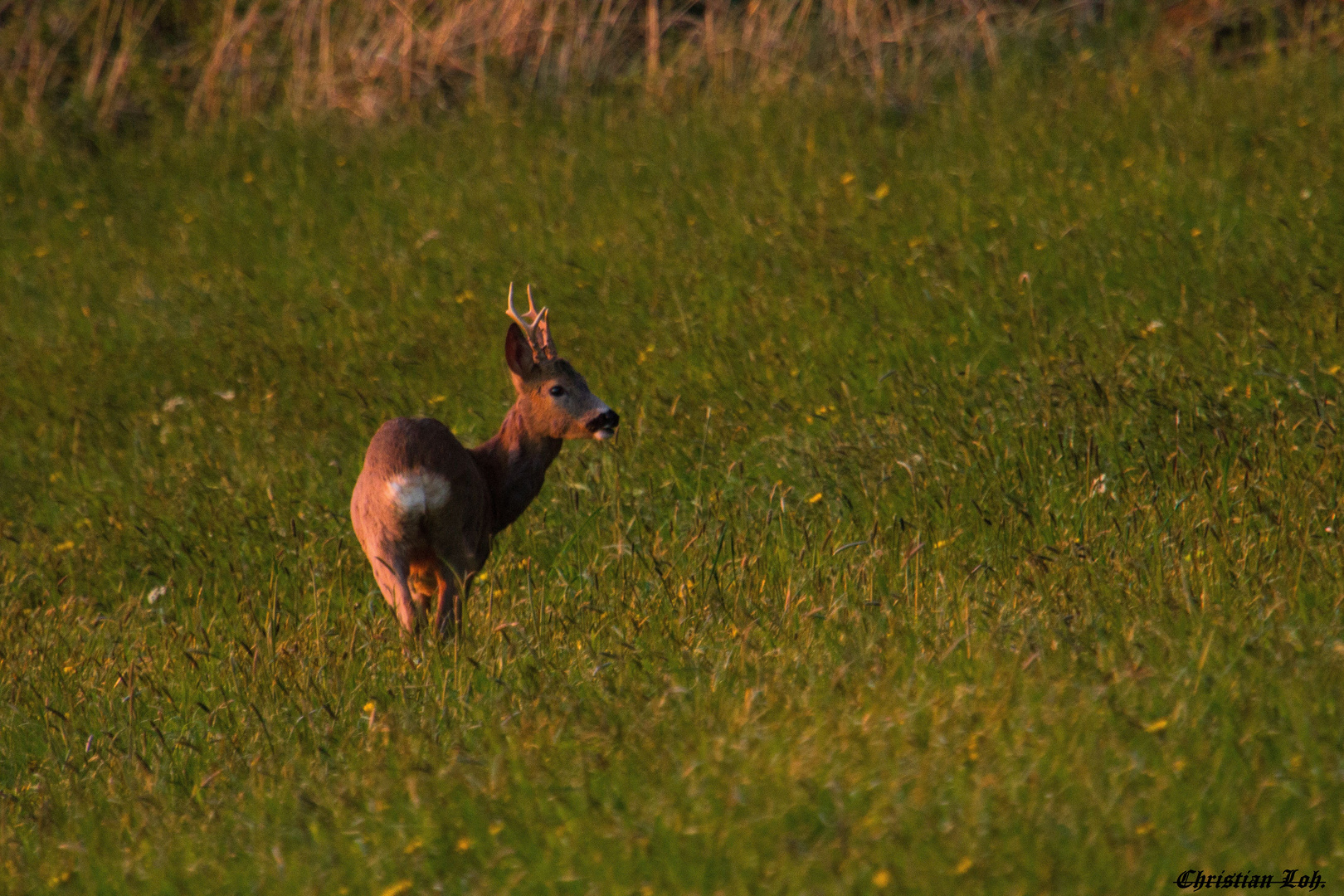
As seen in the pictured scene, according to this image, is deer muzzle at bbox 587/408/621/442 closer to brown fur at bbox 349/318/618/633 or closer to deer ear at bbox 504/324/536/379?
brown fur at bbox 349/318/618/633

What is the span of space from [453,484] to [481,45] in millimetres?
9221

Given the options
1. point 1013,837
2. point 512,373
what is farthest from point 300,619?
point 1013,837

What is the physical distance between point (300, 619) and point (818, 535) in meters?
2.13

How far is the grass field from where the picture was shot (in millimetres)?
3959

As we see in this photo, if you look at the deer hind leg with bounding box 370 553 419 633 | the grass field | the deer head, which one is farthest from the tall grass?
the deer hind leg with bounding box 370 553 419 633

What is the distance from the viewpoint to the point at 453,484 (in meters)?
5.42

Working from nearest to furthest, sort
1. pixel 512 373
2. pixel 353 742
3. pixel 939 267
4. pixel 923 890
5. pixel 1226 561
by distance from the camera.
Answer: pixel 923 890
pixel 353 742
pixel 1226 561
pixel 512 373
pixel 939 267

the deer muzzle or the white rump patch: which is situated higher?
the deer muzzle

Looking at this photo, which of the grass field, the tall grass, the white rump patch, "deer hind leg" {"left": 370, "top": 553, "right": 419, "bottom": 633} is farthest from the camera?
the tall grass

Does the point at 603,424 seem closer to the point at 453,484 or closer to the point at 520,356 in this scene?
the point at 520,356

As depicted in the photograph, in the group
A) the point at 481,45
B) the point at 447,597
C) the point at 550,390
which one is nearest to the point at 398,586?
the point at 447,597

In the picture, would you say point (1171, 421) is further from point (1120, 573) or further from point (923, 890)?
point (923, 890)

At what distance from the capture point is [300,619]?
6461mm

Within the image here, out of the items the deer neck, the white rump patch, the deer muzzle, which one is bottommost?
the deer neck
